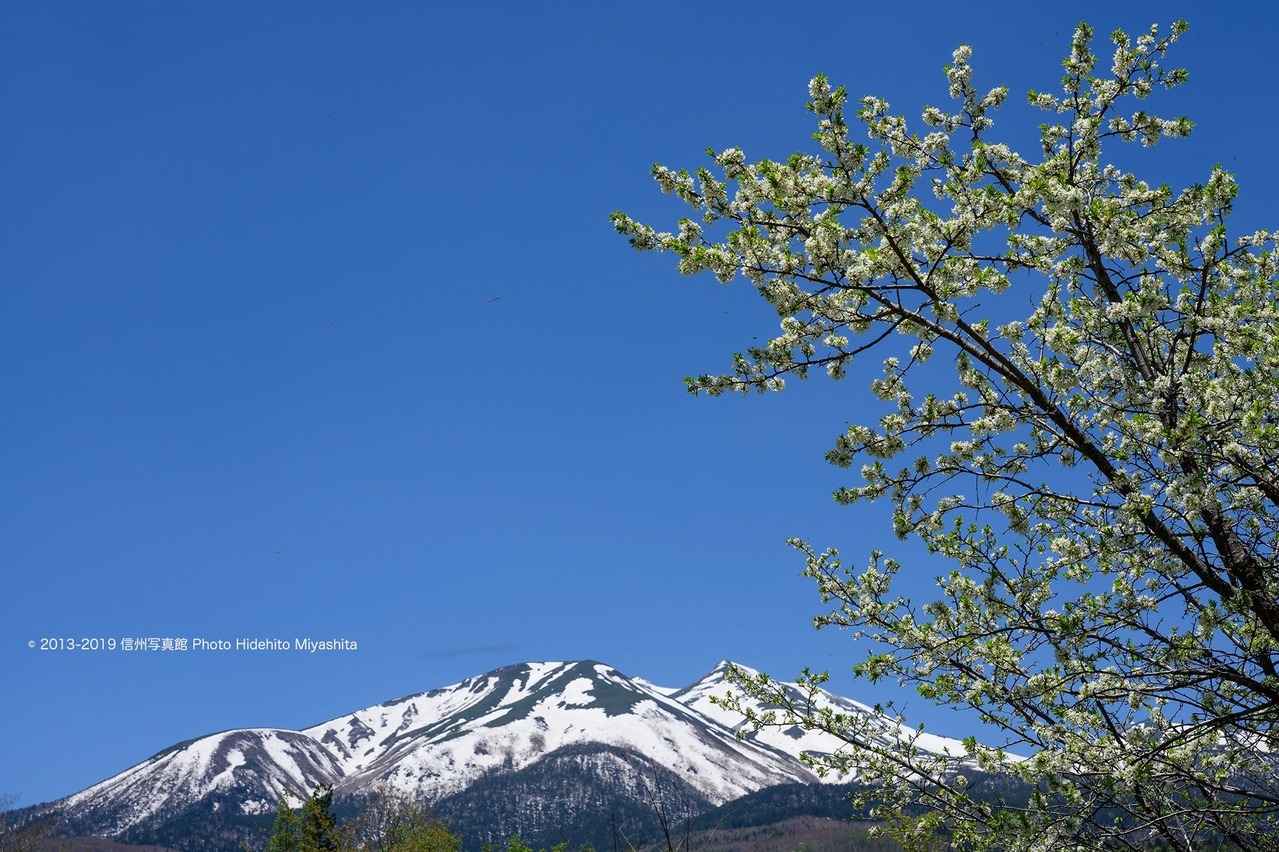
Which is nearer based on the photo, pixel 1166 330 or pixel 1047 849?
pixel 1047 849

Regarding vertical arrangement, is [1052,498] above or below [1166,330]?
below

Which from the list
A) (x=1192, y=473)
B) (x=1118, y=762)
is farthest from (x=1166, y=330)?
(x=1118, y=762)

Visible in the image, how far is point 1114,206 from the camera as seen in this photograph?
7.14 metres

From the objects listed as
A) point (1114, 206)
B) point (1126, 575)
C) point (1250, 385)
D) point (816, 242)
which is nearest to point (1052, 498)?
point (1126, 575)

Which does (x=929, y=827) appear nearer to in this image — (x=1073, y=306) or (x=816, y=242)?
(x=1073, y=306)

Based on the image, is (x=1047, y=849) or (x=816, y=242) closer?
(x=1047, y=849)

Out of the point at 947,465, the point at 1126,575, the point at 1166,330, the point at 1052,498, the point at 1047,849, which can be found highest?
the point at 1166,330

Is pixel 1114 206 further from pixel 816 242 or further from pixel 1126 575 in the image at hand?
pixel 1126 575

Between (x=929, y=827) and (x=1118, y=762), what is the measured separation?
6.55 feet

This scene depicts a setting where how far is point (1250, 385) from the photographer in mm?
6652

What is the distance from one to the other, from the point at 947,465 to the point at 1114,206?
8.16ft

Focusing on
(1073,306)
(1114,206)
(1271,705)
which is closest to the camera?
(1271,705)

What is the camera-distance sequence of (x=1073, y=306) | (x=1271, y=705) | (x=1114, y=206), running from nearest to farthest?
(x=1271, y=705) → (x=1114, y=206) → (x=1073, y=306)

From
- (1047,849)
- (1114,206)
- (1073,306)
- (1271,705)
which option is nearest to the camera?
(1271,705)
